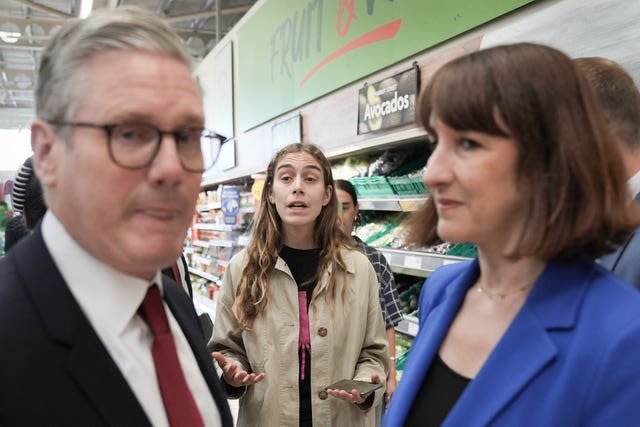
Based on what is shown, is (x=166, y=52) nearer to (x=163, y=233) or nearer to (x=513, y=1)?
(x=163, y=233)

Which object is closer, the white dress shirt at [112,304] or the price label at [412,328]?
the white dress shirt at [112,304]

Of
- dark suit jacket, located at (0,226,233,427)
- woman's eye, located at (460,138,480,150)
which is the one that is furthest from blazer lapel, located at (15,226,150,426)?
woman's eye, located at (460,138,480,150)

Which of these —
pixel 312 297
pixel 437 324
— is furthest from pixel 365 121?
pixel 437 324

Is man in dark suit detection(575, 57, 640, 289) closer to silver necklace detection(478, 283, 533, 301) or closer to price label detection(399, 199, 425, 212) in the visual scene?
silver necklace detection(478, 283, 533, 301)

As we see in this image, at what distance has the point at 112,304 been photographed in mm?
771

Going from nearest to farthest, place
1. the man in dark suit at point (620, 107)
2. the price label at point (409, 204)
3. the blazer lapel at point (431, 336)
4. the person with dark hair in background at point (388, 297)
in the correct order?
the blazer lapel at point (431, 336) < the man in dark suit at point (620, 107) < the person with dark hair in background at point (388, 297) < the price label at point (409, 204)

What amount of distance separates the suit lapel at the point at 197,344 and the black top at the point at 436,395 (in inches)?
16.7

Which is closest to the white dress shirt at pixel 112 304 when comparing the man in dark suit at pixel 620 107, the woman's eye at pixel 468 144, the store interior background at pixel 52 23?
the woman's eye at pixel 468 144

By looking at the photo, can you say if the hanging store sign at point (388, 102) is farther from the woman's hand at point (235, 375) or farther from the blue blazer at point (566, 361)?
the blue blazer at point (566, 361)

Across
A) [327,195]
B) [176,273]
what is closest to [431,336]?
[327,195]

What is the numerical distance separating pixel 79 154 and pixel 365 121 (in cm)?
249

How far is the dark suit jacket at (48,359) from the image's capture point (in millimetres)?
642

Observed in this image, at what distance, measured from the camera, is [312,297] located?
188cm

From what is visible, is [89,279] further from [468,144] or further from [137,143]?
[468,144]
